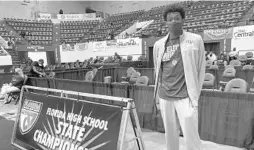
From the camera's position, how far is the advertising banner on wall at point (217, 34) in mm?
13633

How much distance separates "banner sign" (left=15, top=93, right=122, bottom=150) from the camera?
7.61 ft

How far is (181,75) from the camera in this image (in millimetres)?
2025

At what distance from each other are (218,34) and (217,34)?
0.20ft

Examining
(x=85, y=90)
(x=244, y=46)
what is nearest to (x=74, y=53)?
(x=244, y=46)

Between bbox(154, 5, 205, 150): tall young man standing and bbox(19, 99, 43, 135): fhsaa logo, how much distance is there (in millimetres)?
1885

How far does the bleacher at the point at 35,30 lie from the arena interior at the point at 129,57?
0.35ft

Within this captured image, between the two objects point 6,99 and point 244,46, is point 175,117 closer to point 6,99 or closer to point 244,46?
point 6,99

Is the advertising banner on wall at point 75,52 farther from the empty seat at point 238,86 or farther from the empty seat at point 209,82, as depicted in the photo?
the empty seat at point 238,86

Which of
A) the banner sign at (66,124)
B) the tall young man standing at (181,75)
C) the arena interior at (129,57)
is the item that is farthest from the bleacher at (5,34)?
the tall young man standing at (181,75)

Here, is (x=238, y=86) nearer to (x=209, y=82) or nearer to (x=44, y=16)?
(x=209, y=82)

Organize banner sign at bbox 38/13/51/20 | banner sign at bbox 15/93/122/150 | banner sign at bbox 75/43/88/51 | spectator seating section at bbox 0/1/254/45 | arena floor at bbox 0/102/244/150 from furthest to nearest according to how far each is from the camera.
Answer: banner sign at bbox 38/13/51/20 → banner sign at bbox 75/43/88/51 → spectator seating section at bbox 0/1/254/45 → arena floor at bbox 0/102/244/150 → banner sign at bbox 15/93/122/150

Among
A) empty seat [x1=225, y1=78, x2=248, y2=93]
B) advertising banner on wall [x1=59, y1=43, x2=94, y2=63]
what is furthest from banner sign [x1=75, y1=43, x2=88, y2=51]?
empty seat [x1=225, y1=78, x2=248, y2=93]

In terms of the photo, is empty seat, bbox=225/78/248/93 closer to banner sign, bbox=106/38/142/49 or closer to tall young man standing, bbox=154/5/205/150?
tall young man standing, bbox=154/5/205/150

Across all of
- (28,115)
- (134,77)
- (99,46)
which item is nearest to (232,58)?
(134,77)
